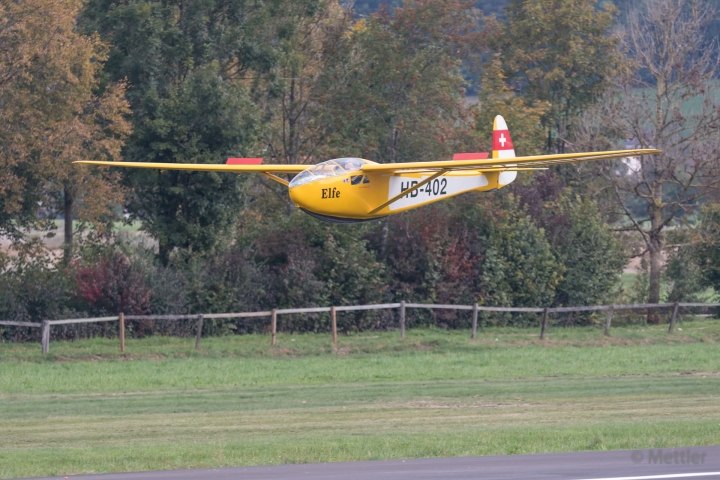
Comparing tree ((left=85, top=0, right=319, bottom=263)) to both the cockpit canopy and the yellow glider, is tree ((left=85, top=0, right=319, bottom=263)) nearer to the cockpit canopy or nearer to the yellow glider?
the yellow glider

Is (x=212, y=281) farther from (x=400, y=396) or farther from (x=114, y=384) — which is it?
(x=400, y=396)

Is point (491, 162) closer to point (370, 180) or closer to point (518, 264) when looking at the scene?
point (370, 180)

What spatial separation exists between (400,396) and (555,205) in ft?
59.6

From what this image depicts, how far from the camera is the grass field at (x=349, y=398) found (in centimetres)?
1390

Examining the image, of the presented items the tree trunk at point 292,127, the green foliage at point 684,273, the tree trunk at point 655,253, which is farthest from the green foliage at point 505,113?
the tree trunk at point 292,127

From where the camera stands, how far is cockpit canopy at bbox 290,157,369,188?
18.6 metres

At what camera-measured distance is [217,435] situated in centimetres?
1557

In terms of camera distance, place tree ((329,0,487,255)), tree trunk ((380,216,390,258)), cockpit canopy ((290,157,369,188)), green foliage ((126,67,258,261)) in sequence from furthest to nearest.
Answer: tree trunk ((380,216,390,258)), tree ((329,0,487,255)), green foliage ((126,67,258,261)), cockpit canopy ((290,157,369,188))

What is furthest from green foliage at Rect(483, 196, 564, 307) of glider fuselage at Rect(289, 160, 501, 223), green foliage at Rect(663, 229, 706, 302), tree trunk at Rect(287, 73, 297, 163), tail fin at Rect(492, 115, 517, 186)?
glider fuselage at Rect(289, 160, 501, 223)

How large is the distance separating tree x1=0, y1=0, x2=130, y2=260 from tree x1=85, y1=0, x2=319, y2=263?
43.1 inches

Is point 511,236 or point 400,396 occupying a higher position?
point 511,236

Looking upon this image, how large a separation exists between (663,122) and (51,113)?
68.9 ft

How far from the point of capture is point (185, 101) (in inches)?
1150

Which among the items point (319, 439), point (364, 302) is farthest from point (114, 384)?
point (364, 302)
